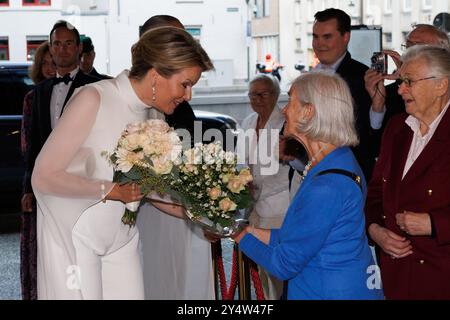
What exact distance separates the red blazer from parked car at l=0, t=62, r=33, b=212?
780 centimetres

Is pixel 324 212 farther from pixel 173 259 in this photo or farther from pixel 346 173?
pixel 173 259

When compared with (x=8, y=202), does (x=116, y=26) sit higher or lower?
higher

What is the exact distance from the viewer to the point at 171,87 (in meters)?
3.79

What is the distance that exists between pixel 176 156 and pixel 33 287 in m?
2.69

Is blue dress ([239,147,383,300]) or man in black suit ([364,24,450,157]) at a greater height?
man in black suit ([364,24,450,157])

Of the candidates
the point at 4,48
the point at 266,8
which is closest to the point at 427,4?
the point at 266,8

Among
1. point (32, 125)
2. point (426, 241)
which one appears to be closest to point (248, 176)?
point (426, 241)

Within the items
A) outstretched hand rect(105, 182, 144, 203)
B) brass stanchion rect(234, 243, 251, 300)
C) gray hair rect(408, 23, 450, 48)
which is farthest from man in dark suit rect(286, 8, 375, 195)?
outstretched hand rect(105, 182, 144, 203)

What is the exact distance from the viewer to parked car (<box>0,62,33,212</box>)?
11188mm

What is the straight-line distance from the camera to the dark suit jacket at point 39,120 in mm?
5656

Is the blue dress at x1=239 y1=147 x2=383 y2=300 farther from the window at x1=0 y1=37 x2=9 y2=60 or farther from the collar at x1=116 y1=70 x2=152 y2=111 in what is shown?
the window at x1=0 y1=37 x2=9 y2=60

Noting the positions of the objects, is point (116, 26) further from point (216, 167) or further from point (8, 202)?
point (216, 167)

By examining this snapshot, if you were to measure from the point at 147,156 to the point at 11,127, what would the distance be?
25.8 feet

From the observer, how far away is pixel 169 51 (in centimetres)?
374
